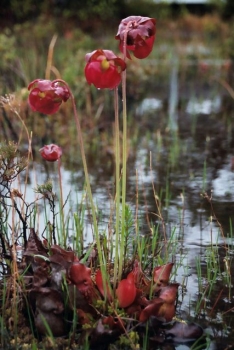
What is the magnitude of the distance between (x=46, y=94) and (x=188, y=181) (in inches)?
94.3

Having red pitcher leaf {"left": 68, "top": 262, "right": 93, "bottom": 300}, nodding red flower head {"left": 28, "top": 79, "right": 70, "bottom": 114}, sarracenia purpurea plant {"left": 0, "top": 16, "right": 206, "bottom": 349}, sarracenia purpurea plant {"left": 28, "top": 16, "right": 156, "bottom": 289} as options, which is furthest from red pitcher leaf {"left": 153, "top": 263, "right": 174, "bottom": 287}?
nodding red flower head {"left": 28, "top": 79, "right": 70, "bottom": 114}

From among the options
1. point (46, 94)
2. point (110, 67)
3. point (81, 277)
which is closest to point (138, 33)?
point (110, 67)

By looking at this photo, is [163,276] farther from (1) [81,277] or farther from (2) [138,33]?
(2) [138,33]

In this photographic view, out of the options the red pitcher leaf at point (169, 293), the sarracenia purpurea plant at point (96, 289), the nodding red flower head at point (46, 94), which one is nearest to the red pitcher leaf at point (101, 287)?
the sarracenia purpurea plant at point (96, 289)

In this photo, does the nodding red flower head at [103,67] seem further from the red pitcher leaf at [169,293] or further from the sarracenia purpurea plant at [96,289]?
the red pitcher leaf at [169,293]

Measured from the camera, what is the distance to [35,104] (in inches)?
91.0

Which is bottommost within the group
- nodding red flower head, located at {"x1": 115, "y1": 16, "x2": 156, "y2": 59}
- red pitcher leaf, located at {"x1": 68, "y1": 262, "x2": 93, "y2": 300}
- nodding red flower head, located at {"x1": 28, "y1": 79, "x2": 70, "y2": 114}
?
red pitcher leaf, located at {"x1": 68, "y1": 262, "x2": 93, "y2": 300}

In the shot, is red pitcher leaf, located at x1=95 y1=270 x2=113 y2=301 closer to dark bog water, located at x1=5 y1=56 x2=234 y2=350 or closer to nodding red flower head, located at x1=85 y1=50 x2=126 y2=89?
dark bog water, located at x1=5 y1=56 x2=234 y2=350

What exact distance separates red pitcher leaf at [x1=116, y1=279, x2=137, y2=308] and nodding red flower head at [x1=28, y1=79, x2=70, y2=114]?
619mm

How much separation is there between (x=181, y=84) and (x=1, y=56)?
3.26 m

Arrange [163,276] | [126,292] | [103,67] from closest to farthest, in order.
Result: [103,67]
[126,292]
[163,276]

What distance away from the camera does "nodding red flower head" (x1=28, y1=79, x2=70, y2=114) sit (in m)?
2.28

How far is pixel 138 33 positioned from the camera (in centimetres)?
220

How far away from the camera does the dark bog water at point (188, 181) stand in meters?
2.68
